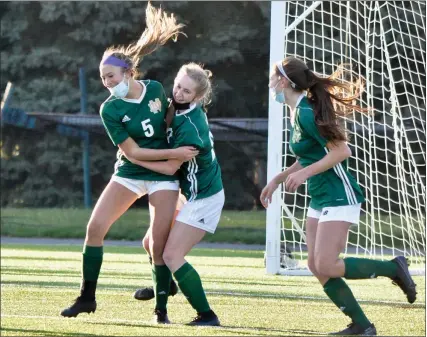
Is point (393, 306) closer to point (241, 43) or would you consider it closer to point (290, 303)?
point (290, 303)

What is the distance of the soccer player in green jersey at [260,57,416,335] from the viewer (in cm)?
579

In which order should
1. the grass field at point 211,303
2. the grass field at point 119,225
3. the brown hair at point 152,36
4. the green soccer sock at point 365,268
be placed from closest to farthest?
the grass field at point 211,303, the green soccer sock at point 365,268, the brown hair at point 152,36, the grass field at point 119,225

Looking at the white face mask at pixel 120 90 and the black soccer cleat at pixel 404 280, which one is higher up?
the white face mask at pixel 120 90

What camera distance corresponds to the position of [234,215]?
25125mm

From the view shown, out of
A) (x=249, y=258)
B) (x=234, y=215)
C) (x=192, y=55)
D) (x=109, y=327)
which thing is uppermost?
(x=192, y=55)

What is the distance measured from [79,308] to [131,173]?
0.85 m

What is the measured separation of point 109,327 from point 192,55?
823 inches

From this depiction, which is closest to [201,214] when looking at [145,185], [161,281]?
[145,185]

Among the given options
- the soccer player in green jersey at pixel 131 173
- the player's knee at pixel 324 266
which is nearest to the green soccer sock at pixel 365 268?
the player's knee at pixel 324 266

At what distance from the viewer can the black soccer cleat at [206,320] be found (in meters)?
5.98

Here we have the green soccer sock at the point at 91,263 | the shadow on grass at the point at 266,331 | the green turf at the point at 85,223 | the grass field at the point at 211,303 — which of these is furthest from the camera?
the green turf at the point at 85,223

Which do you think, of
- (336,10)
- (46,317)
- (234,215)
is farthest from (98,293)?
(234,215)

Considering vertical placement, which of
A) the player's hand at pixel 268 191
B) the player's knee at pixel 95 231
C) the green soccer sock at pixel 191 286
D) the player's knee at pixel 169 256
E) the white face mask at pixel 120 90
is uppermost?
the white face mask at pixel 120 90

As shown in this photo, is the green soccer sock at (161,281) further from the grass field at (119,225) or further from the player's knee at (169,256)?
the grass field at (119,225)
